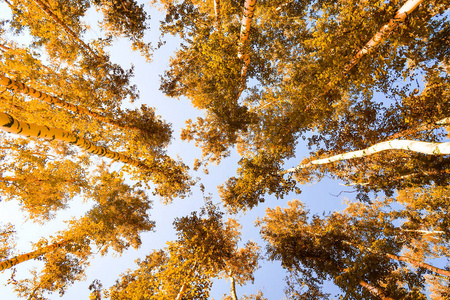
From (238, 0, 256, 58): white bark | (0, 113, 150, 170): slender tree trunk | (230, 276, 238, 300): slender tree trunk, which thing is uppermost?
(238, 0, 256, 58): white bark

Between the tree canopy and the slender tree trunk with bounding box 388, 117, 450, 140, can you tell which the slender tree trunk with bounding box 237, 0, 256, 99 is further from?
the slender tree trunk with bounding box 388, 117, 450, 140

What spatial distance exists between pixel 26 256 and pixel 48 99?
6.86 meters

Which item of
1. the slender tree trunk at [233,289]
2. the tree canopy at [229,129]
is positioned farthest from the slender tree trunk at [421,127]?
the slender tree trunk at [233,289]

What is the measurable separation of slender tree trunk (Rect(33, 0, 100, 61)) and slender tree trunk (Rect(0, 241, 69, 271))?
8.96m

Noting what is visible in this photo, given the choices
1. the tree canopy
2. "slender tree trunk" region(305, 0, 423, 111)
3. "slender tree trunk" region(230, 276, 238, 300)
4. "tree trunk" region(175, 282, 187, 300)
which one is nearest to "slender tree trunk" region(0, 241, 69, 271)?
the tree canopy

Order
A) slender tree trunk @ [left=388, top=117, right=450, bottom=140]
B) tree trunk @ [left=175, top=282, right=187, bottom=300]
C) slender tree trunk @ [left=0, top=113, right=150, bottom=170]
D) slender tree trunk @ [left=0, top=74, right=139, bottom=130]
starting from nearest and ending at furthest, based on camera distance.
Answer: slender tree trunk @ [left=0, top=113, right=150, bottom=170]
slender tree trunk @ [left=388, top=117, right=450, bottom=140]
slender tree trunk @ [left=0, top=74, right=139, bottom=130]
tree trunk @ [left=175, top=282, right=187, bottom=300]

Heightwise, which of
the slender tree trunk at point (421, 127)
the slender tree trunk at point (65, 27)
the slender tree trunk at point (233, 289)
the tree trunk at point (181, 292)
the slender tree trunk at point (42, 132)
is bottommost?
the tree trunk at point (181, 292)

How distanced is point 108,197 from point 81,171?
2161 millimetres

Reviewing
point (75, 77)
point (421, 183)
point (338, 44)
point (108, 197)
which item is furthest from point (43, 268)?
point (421, 183)

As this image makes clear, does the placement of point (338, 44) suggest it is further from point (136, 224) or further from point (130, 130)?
point (136, 224)

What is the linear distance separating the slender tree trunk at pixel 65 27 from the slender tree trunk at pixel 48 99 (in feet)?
8.61

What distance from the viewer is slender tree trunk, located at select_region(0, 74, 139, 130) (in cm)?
533

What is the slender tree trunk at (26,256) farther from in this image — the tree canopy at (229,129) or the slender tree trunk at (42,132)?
the slender tree trunk at (42,132)

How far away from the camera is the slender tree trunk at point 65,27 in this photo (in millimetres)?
6432
